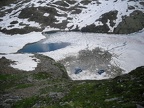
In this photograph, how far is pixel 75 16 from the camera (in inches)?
5005

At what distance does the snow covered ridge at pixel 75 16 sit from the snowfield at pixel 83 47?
789 cm

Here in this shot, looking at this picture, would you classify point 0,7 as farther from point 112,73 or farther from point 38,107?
point 38,107

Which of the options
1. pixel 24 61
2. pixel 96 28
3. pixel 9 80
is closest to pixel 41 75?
pixel 9 80

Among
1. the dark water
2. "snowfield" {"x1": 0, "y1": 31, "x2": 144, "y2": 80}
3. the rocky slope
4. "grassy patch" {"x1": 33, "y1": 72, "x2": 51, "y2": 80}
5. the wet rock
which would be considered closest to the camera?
the rocky slope

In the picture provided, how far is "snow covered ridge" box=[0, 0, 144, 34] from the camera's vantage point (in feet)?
364

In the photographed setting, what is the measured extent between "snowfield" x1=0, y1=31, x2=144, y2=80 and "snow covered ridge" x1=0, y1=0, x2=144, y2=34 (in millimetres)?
7885

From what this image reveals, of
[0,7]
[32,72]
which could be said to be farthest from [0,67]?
[0,7]

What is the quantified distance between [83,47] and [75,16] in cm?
4803

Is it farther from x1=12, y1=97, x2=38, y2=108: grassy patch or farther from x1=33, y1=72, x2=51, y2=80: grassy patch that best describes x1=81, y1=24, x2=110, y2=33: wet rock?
x1=12, y1=97, x2=38, y2=108: grassy patch

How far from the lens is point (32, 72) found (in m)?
55.7

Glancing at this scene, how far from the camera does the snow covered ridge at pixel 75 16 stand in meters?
111

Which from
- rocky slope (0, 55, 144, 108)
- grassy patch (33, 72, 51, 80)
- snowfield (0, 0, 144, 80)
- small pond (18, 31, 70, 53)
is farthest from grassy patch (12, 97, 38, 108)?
small pond (18, 31, 70, 53)

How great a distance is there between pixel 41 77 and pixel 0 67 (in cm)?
1103

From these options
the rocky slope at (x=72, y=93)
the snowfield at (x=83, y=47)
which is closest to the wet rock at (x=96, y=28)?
the snowfield at (x=83, y=47)
